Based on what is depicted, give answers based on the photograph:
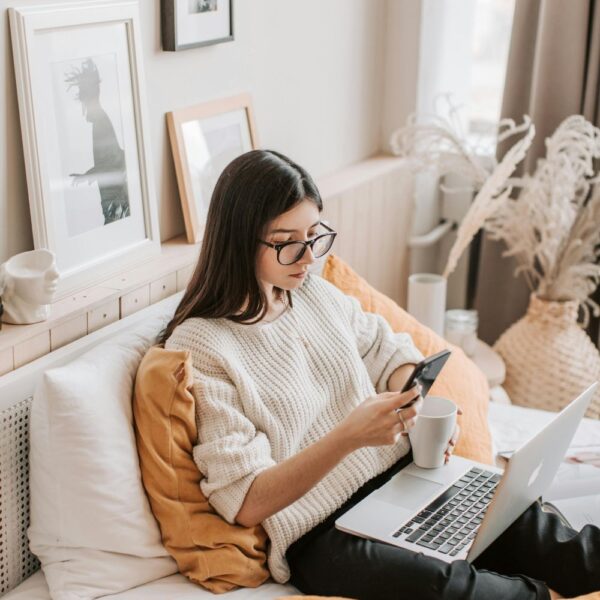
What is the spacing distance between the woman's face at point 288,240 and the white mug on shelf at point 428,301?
109cm

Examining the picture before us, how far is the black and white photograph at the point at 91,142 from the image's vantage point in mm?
1703

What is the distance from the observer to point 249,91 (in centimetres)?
231

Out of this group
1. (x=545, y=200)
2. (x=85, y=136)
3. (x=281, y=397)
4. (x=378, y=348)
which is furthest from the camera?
(x=545, y=200)

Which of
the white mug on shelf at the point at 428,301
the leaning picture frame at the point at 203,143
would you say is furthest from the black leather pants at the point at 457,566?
the white mug on shelf at the point at 428,301

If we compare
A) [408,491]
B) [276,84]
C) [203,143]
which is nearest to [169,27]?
[203,143]

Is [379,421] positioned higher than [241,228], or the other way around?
[241,228]

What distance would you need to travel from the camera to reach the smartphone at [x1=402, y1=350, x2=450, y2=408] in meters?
1.46

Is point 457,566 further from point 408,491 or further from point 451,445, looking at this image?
point 451,445

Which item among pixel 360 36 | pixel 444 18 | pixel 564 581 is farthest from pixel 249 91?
pixel 564 581

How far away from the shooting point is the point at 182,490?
5.10 ft

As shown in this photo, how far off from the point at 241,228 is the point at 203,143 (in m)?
0.54

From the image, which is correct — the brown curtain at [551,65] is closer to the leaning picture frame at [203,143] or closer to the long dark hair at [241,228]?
the leaning picture frame at [203,143]

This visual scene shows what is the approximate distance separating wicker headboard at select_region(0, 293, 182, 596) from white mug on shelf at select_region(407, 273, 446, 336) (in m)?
1.35

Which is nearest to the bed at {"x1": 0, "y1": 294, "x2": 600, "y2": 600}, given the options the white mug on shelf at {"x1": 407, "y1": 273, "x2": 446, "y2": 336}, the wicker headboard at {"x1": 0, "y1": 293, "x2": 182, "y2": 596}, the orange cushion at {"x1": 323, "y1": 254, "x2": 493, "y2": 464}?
the wicker headboard at {"x1": 0, "y1": 293, "x2": 182, "y2": 596}
